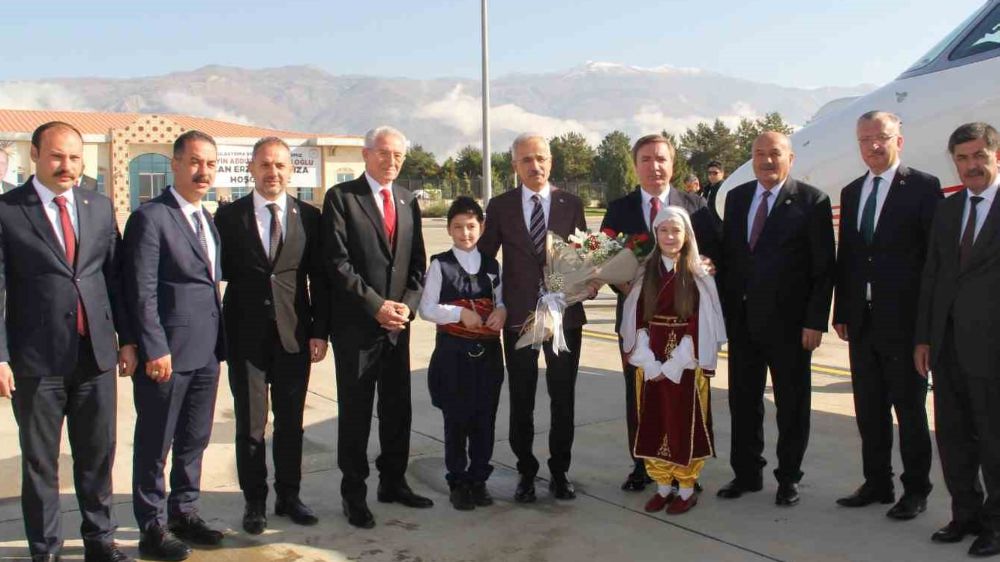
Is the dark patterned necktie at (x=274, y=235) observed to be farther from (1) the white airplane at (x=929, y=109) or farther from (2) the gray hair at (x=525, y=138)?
(1) the white airplane at (x=929, y=109)

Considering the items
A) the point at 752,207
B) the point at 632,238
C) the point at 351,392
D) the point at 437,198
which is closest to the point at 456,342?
the point at 351,392

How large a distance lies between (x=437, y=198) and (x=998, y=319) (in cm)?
5431

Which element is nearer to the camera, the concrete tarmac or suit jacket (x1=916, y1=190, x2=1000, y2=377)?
suit jacket (x1=916, y1=190, x2=1000, y2=377)

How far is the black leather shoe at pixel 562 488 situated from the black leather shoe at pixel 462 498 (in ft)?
1.69

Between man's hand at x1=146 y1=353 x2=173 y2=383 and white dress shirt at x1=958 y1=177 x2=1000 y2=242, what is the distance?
3847mm

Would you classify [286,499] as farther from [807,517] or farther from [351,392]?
[807,517]

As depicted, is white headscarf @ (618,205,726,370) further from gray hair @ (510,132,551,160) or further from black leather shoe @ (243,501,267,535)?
black leather shoe @ (243,501,267,535)

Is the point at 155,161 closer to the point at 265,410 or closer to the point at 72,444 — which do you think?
the point at 265,410

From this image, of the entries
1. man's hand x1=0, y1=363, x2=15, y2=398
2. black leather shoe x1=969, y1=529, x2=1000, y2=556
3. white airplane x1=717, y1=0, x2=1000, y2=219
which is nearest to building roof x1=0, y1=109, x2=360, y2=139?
white airplane x1=717, y1=0, x2=1000, y2=219

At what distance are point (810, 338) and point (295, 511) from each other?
3.02 meters

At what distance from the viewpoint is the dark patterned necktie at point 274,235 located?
440cm

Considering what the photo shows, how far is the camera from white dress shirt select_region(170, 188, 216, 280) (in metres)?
4.19

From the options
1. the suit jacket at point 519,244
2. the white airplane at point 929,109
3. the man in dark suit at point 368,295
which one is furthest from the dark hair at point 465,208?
the white airplane at point 929,109

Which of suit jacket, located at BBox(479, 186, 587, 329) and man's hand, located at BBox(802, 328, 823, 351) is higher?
suit jacket, located at BBox(479, 186, 587, 329)
